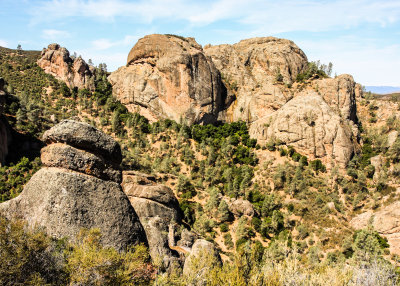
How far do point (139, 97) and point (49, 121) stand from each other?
2765cm

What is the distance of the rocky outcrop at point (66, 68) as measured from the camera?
84.0 metres

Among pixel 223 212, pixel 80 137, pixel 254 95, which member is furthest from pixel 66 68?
pixel 80 137

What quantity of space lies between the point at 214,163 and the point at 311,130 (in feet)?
90.5

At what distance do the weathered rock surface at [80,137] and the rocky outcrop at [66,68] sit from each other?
7670 centimetres

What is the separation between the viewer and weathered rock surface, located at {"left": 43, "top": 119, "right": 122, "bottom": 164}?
49.5 feet

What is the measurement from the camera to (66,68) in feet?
279

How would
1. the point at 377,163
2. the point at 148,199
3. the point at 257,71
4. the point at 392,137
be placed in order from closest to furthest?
the point at 148,199 < the point at 377,163 < the point at 392,137 < the point at 257,71

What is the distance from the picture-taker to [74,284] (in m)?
10.3

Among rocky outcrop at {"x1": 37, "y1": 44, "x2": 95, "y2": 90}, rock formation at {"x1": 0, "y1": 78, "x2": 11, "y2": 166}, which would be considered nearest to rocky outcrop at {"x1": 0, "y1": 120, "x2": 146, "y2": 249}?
rock formation at {"x1": 0, "y1": 78, "x2": 11, "y2": 166}

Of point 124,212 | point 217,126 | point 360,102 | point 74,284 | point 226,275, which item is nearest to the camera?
point 74,284

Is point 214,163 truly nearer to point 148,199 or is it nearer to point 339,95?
point 148,199

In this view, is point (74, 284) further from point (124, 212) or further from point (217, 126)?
point (217, 126)

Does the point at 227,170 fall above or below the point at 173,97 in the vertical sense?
below

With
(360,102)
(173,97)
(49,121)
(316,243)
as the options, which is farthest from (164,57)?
(360,102)
